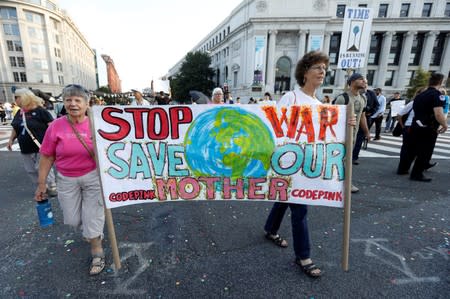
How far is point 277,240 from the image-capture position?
8.82ft

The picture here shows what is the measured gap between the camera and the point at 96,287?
2061 mm

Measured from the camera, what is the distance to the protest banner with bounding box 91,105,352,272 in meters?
2.03

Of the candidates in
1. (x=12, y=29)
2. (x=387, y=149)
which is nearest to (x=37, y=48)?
(x=12, y=29)

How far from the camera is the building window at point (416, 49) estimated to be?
39.6m

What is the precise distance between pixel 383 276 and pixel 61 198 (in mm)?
3281

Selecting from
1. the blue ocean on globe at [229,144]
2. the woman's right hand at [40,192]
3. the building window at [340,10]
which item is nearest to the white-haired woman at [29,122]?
the woman's right hand at [40,192]

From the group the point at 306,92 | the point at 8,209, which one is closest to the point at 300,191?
the point at 306,92

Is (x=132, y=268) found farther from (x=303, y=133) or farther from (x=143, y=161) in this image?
(x=303, y=133)

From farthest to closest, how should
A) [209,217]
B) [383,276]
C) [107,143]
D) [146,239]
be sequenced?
[209,217]
[146,239]
[383,276]
[107,143]

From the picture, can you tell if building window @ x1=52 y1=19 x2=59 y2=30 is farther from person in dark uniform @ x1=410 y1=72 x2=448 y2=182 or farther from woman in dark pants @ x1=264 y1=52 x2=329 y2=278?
person in dark uniform @ x1=410 y1=72 x2=448 y2=182

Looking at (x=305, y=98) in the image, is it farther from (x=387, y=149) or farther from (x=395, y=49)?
(x=395, y=49)

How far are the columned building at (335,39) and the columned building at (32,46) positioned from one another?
4447 centimetres

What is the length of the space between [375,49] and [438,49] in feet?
34.9

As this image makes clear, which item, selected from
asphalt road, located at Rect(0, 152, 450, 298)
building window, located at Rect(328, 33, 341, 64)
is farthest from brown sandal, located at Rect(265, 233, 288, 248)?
building window, located at Rect(328, 33, 341, 64)
